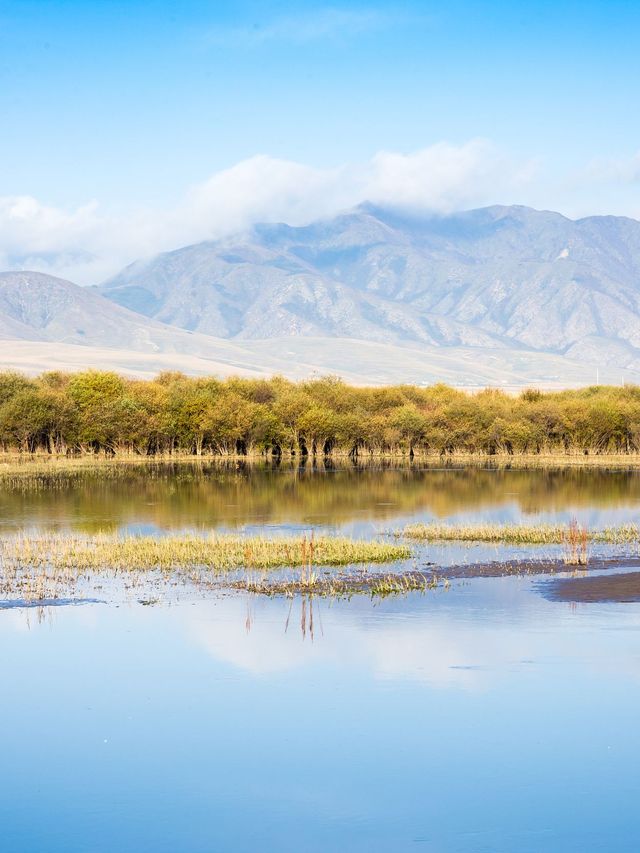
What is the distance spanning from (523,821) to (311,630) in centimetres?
1031

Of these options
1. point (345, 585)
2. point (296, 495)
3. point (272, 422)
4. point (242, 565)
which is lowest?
point (345, 585)

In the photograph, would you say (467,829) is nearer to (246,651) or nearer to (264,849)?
(264,849)

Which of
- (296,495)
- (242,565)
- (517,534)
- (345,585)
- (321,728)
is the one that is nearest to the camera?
(321,728)

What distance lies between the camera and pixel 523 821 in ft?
46.7

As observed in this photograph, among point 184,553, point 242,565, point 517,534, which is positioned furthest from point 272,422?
point 242,565

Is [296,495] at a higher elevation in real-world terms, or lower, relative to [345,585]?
higher

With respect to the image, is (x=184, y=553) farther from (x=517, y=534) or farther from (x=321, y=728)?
(x=321, y=728)

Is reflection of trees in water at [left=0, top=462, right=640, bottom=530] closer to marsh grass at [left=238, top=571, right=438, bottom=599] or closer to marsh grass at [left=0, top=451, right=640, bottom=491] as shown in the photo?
marsh grass at [left=0, top=451, right=640, bottom=491]

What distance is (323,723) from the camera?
59.3 ft

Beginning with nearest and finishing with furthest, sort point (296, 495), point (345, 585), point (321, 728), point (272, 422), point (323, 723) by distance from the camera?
point (321, 728)
point (323, 723)
point (345, 585)
point (296, 495)
point (272, 422)

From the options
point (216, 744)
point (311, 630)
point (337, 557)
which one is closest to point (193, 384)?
point (337, 557)

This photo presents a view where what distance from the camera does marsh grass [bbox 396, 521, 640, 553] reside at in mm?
38531

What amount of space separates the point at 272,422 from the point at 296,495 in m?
43.9

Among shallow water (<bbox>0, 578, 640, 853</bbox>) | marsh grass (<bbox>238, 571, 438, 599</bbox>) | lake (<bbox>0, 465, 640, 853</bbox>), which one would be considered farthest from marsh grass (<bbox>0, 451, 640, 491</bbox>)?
shallow water (<bbox>0, 578, 640, 853</bbox>)
